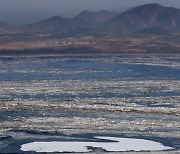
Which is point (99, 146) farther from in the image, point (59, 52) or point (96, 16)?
point (96, 16)

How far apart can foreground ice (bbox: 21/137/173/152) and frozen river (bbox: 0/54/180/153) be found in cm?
21

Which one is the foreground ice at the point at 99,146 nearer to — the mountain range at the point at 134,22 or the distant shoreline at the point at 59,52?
the distant shoreline at the point at 59,52

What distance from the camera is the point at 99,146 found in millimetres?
14812

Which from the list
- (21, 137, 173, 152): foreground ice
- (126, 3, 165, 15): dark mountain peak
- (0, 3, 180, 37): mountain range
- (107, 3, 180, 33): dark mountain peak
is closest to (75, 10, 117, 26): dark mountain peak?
(0, 3, 180, 37): mountain range

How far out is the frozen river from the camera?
16.0 metres

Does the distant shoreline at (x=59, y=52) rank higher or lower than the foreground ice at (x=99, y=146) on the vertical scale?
higher

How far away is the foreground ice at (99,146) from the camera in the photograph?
47.6 feet

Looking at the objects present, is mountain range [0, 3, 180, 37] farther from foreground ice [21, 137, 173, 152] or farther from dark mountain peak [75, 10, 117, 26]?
foreground ice [21, 137, 173, 152]

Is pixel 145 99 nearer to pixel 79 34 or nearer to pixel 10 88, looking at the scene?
pixel 10 88

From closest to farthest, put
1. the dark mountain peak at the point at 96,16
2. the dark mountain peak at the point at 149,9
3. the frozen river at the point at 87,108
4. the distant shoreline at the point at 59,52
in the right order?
1. the frozen river at the point at 87,108
2. the distant shoreline at the point at 59,52
3. the dark mountain peak at the point at 149,9
4. the dark mountain peak at the point at 96,16

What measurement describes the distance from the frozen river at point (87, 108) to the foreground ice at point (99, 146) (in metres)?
0.21

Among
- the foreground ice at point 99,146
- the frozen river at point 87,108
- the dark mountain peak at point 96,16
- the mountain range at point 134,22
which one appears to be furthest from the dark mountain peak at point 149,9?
the foreground ice at point 99,146

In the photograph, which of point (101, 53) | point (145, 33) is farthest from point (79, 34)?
point (101, 53)

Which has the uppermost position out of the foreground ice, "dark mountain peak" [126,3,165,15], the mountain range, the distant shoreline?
"dark mountain peak" [126,3,165,15]
